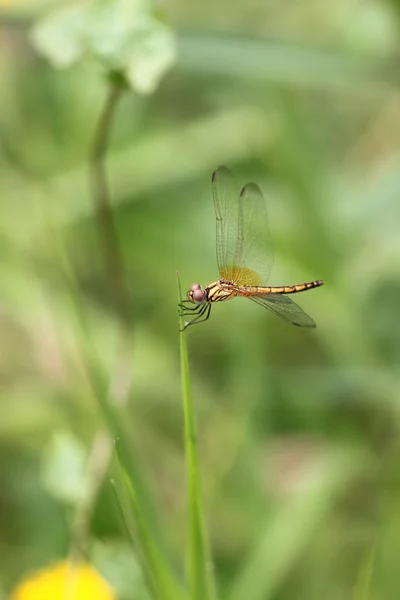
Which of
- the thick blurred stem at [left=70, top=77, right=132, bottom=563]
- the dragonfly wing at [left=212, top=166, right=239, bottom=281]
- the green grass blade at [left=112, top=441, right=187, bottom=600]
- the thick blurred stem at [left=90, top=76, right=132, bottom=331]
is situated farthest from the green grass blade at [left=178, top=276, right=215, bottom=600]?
the thick blurred stem at [left=90, top=76, right=132, bottom=331]

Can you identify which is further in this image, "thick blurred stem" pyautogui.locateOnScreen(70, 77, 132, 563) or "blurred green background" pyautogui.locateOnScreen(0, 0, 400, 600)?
"blurred green background" pyautogui.locateOnScreen(0, 0, 400, 600)

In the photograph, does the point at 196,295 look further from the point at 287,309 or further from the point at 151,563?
the point at 151,563

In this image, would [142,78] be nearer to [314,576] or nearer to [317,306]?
[317,306]

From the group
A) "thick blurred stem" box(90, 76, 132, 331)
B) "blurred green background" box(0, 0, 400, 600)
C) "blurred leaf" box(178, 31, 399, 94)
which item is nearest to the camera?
"blurred green background" box(0, 0, 400, 600)

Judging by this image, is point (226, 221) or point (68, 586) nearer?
point (68, 586)

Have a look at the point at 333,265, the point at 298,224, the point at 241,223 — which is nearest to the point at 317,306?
the point at 333,265

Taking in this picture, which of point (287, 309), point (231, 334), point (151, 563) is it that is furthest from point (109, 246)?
point (151, 563)

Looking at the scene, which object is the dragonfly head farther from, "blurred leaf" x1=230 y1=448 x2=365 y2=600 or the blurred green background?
"blurred leaf" x1=230 y1=448 x2=365 y2=600

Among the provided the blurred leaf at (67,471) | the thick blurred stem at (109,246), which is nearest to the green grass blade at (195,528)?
the blurred leaf at (67,471)
